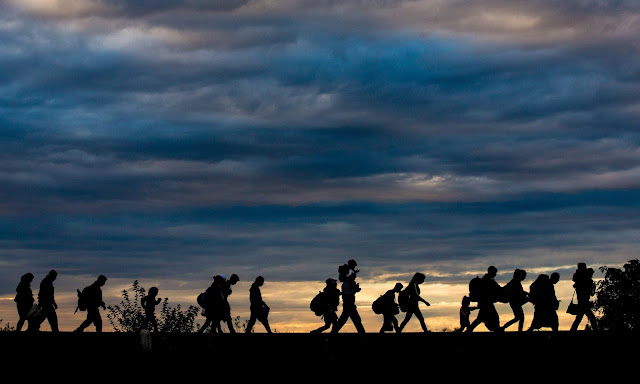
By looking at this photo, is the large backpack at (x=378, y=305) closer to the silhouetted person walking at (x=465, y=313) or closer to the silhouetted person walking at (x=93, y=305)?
the silhouetted person walking at (x=465, y=313)

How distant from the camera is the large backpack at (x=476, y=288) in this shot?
82.3 feet

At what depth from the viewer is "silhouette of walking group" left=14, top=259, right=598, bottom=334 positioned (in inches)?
955

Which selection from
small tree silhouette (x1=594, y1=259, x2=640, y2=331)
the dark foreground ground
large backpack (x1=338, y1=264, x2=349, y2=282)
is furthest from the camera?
small tree silhouette (x1=594, y1=259, x2=640, y2=331)

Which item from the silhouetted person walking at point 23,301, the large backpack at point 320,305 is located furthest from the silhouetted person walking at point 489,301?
the silhouetted person walking at point 23,301

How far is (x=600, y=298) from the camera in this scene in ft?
173

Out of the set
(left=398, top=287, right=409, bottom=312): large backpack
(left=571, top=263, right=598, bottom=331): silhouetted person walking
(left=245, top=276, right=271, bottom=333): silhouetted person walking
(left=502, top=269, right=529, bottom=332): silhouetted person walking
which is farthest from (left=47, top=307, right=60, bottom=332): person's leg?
(left=571, top=263, right=598, bottom=331): silhouetted person walking

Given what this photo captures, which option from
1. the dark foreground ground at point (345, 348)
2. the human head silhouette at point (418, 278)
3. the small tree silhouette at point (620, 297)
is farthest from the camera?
the small tree silhouette at point (620, 297)

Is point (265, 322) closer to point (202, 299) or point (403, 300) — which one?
point (202, 299)

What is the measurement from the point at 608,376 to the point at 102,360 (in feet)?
34.5

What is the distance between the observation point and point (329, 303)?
24.2 metres

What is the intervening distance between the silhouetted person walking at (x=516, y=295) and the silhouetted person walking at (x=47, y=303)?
11465mm

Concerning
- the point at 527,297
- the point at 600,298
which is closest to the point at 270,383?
the point at 527,297

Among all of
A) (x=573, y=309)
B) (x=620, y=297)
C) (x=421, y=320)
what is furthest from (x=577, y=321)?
(x=620, y=297)

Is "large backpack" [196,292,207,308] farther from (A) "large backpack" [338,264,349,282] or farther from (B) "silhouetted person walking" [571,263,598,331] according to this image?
(B) "silhouetted person walking" [571,263,598,331]
